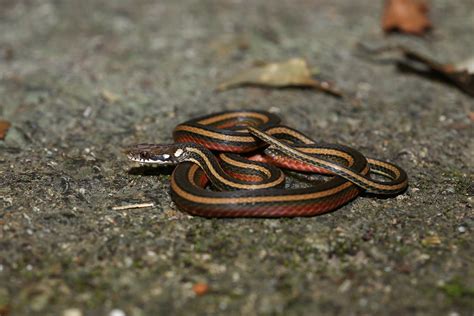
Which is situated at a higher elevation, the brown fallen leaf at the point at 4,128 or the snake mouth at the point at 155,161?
the snake mouth at the point at 155,161

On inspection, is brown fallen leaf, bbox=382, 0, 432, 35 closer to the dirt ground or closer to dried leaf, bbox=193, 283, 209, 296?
the dirt ground

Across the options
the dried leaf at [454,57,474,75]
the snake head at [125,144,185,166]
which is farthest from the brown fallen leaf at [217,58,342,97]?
the snake head at [125,144,185,166]

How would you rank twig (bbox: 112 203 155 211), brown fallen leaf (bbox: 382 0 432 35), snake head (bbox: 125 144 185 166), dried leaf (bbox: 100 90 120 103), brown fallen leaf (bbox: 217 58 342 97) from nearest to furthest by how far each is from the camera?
twig (bbox: 112 203 155 211)
snake head (bbox: 125 144 185 166)
dried leaf (bbox: 100 90 120 103)
brown fallen leaf (bbox: 217 58 342 97)
brown fallen leaf (bbox: 382 0 432 35)

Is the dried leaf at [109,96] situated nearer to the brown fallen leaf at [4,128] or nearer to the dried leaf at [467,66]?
the brown fallen leaf at [4,128]

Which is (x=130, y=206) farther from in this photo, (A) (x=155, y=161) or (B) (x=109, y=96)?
(B) (x=109, y=96)

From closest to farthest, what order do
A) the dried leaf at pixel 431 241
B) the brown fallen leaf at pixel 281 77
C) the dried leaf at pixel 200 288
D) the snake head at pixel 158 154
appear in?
1. the dried leaf at pixel 200 288
2. the dried leaf at pixel 431 241
3. the snake head at pixel 158 154
4. the brown fallen leaf at pixel 281 77

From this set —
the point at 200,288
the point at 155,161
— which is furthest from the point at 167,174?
the point at 200,288

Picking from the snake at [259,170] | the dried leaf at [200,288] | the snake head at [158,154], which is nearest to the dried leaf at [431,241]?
the snake at [259,170]
